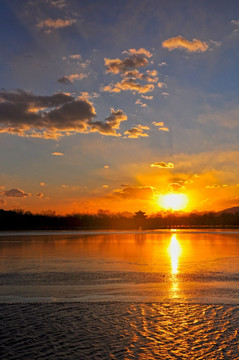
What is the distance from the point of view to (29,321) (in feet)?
30.4

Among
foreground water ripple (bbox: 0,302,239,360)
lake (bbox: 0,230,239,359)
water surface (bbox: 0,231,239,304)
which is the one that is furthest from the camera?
water surface (bbox: 0,231,239,304)

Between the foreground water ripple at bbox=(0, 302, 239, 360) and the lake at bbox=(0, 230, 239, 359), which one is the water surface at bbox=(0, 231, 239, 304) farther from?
the foreground water ripple at bbox=(0, 302, 239, 360)

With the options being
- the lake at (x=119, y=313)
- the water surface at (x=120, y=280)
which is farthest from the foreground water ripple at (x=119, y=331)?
the water surface at (x=120, y=280)

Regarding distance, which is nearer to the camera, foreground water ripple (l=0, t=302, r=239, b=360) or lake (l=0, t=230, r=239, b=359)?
foreground water ripple (l=0, t=302, r=239, b=360)

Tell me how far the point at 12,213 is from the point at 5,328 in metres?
142

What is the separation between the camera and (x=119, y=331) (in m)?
8.52

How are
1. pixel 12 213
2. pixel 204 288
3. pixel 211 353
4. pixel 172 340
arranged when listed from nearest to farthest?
pixel 211 353 < pixel 172 340 < pixel 204 288 < pixel 12 213

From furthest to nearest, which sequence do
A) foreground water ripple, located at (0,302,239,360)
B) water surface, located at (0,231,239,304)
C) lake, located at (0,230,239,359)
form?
1. water surface, located at (0,231,239,304)
2. lake, located at (0,230,239,359)
3. foreground water ripple, located at (0,302,239,360)

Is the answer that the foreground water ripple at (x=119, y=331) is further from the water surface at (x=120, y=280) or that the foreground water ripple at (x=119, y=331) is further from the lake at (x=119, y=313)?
the water surface at (x=120, y=280)

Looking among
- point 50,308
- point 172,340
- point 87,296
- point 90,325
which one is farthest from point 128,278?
point 172,340

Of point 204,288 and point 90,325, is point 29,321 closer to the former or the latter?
point 90,325

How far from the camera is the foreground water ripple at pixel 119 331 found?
23.5ft

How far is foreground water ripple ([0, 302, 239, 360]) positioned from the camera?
23.5ft

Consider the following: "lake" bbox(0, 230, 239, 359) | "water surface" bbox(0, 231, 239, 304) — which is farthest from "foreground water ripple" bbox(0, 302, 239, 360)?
"water surface" bbox(0, 231, 239, 304)
